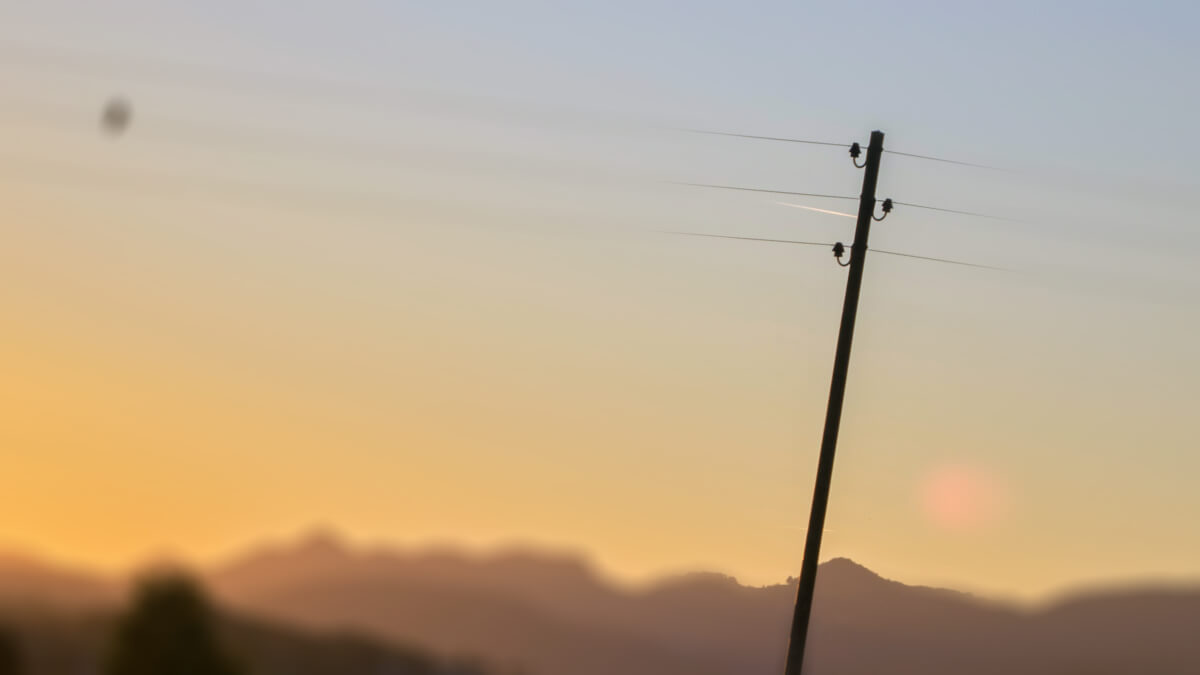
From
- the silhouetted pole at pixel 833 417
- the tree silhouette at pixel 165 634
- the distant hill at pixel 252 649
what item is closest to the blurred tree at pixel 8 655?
the distant hill at pixel 252 649

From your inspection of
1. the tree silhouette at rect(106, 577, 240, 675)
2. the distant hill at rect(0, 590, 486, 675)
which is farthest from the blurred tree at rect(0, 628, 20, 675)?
the tree silhouette at rect(106, 577, 240, 675)

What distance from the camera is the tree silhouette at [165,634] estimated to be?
3834cm

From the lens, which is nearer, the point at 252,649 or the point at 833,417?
the point at 833,417

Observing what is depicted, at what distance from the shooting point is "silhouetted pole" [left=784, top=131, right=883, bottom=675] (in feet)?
80.0

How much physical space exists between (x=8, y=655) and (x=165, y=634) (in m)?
4.93

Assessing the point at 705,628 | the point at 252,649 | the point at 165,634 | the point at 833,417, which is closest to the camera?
the point at 833,417

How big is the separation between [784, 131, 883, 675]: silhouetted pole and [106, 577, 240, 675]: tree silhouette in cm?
1941

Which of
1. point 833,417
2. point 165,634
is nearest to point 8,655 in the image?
point 165,634

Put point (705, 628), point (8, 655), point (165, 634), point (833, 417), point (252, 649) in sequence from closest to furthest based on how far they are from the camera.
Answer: point (833, 417) < point (165, 634) < point (8, 655) < point (252, 649) < point (705, 628)

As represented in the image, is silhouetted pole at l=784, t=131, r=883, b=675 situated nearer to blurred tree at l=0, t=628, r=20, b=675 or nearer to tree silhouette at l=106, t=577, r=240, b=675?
tree silhouette at l=106, t=577, r=240, b=675

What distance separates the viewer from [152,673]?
3856cm

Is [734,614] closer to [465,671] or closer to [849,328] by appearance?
[465,671]

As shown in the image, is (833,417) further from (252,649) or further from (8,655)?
(252,649)

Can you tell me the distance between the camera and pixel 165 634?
38688mm
